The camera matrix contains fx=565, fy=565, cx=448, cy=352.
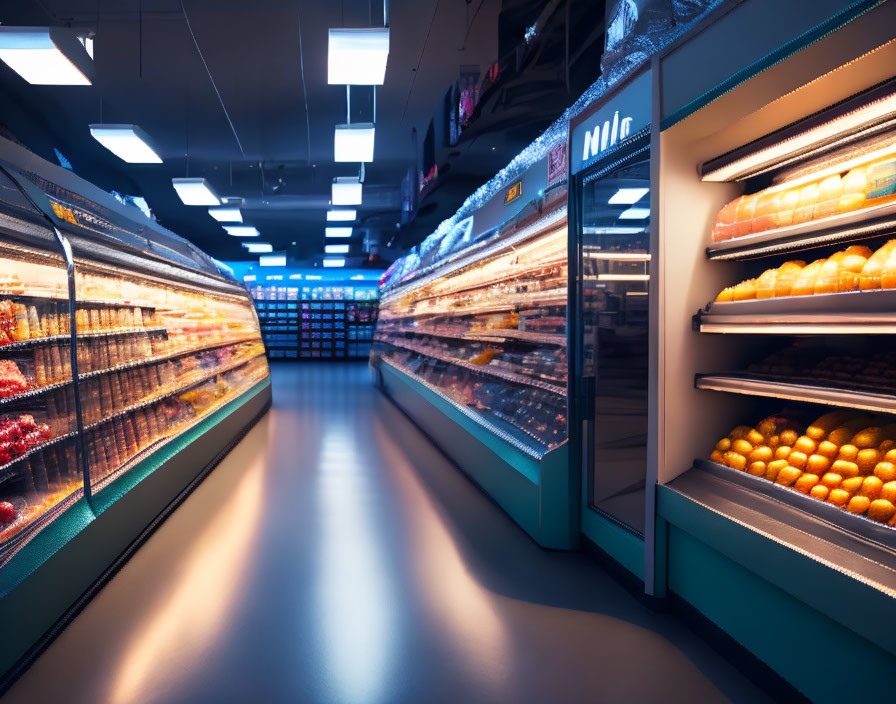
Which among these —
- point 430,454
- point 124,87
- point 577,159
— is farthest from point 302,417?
point 577,159

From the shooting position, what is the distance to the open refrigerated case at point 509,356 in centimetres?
327

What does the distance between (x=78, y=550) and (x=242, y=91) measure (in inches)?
292

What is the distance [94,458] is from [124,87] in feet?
23.3

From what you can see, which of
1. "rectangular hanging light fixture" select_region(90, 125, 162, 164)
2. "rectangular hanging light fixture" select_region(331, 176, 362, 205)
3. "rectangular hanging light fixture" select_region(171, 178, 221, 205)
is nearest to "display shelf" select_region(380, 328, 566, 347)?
"rectangular hanging light fixture" select_region(331, 176, 362, 205)

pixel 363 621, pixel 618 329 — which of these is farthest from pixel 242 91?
pixel 363 621

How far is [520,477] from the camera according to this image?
11.5 ft

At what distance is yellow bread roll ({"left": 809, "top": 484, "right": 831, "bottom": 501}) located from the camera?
6.46 ft

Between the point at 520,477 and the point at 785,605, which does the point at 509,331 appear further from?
the point at 785,605

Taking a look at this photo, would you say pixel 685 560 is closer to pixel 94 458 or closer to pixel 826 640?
pixel 826 640

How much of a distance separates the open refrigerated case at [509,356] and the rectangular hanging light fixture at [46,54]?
377 centimetres

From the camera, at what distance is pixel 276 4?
5.96m

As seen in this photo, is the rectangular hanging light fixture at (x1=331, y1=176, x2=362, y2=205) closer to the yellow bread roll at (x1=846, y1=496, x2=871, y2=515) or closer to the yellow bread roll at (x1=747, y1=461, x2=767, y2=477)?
the yellow bread roll at (x1=747, y1=461, x2=767, y2=477)

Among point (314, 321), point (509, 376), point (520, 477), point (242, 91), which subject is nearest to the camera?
point (520, 477)

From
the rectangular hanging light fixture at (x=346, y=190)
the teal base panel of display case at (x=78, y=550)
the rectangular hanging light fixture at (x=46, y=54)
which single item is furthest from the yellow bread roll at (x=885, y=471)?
the rectangular hanging light fixture at (x=346, y=190)
